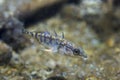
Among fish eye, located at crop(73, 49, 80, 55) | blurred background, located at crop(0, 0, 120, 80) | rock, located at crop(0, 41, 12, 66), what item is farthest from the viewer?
rock, located at crop(0, 41, 12, 66)

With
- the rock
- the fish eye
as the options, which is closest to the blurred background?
the rock

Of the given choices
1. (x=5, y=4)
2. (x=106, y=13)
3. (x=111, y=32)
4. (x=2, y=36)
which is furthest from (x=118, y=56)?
(x=5, y=4)

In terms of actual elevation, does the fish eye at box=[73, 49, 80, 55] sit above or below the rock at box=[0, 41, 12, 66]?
below

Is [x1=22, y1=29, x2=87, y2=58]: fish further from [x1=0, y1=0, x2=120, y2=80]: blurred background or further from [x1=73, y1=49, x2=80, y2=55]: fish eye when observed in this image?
[x1=0, y1=0, x2=120, y2=80]: blurred background

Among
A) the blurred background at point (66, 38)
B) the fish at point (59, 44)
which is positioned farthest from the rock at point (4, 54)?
the fish at point (59, 44)

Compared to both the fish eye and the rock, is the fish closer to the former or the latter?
the fish eye

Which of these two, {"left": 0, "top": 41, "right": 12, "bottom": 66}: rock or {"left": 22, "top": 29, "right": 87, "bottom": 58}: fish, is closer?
{"left": 22, "top": 29, "right": 87, "bottom": 58}: fish

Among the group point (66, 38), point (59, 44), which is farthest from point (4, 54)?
point (66, 38)

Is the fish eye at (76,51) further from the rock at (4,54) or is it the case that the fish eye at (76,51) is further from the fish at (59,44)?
the rock at (4,54)

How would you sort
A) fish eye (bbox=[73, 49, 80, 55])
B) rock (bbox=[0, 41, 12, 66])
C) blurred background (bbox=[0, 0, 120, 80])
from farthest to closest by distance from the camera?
1. rock (bbox=[0, 41, 12, 66])
2. blurred background (bbox=[0, 0, 120, 80])
3. fish eye (bbox=[73, 49, 80, 55])
